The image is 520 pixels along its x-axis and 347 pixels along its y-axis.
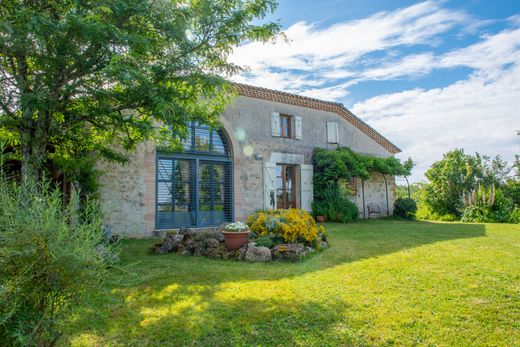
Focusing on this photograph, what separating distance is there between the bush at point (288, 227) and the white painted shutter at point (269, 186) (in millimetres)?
4411

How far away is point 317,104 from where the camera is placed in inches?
540

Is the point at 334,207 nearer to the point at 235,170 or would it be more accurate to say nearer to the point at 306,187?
the point at 306,187

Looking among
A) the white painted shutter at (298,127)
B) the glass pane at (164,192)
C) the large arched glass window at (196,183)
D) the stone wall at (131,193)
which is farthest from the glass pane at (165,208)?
the white painted shutter at (298,127)

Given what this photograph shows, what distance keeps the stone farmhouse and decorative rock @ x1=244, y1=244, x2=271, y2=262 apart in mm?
4181

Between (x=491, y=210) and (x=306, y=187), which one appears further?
(x=491, y=210)

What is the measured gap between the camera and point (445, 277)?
14.1ft

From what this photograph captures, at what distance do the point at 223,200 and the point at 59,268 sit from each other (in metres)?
9.09

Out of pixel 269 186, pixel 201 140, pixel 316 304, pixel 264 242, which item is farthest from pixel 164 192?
pixel 316 304

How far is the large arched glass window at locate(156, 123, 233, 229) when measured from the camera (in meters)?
9.77

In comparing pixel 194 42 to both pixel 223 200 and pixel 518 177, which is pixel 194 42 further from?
pixel 518 177

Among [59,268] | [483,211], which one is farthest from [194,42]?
[483,211]

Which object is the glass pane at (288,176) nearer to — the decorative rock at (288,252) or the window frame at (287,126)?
the window frame at (287,126)

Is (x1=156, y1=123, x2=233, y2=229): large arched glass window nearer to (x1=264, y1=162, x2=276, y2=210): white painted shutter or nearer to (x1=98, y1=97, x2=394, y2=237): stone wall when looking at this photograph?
(x1=98, y1=97, x2=394, y2=237): stone wall

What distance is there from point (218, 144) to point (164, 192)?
2468mm
